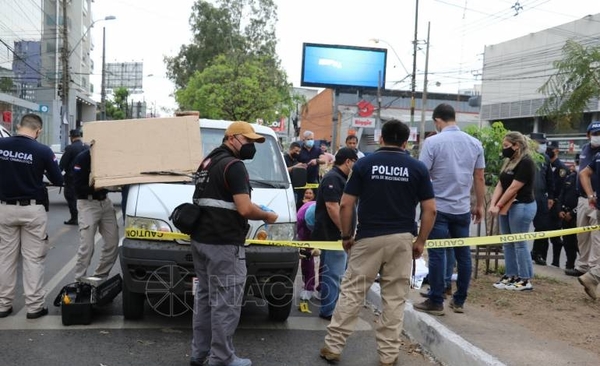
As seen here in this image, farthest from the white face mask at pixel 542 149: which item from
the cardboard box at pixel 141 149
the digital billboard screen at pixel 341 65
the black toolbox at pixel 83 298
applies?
the digital billboard screen at pixel 341 65

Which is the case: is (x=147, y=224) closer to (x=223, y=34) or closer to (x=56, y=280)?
(x=56, y=280)

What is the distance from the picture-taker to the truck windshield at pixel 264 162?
6.07 metres

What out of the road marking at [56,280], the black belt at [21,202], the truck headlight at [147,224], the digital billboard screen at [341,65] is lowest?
the road marking at [56,280]

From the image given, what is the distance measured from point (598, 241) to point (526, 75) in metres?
36.4

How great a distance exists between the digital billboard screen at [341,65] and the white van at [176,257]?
31810mm

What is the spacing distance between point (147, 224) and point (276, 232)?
1163 millimetres

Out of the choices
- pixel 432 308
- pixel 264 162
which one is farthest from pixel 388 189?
pixel 264 162

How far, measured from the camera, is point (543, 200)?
9055 mm

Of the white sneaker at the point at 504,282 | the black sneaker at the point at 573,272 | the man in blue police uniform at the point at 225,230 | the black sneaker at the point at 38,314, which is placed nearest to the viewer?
the man in blue police uniform at the point at 225,230

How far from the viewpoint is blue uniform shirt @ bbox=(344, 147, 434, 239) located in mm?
4488

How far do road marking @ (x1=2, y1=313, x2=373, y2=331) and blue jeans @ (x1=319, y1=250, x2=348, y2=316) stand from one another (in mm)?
192

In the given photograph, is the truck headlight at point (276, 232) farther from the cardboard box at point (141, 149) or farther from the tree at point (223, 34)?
the tree at point (223, 34)

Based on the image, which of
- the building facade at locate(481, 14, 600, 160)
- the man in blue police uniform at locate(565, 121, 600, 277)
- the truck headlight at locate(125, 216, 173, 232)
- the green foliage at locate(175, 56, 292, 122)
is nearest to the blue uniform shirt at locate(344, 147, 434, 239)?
the truck headlight at locate(125, 216, 173, 232)

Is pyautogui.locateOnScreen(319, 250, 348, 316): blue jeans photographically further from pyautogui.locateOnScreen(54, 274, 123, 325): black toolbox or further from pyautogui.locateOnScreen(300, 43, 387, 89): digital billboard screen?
pyautogui.locateOnScreen(300, 43, 387, 89): digital billboard screen
